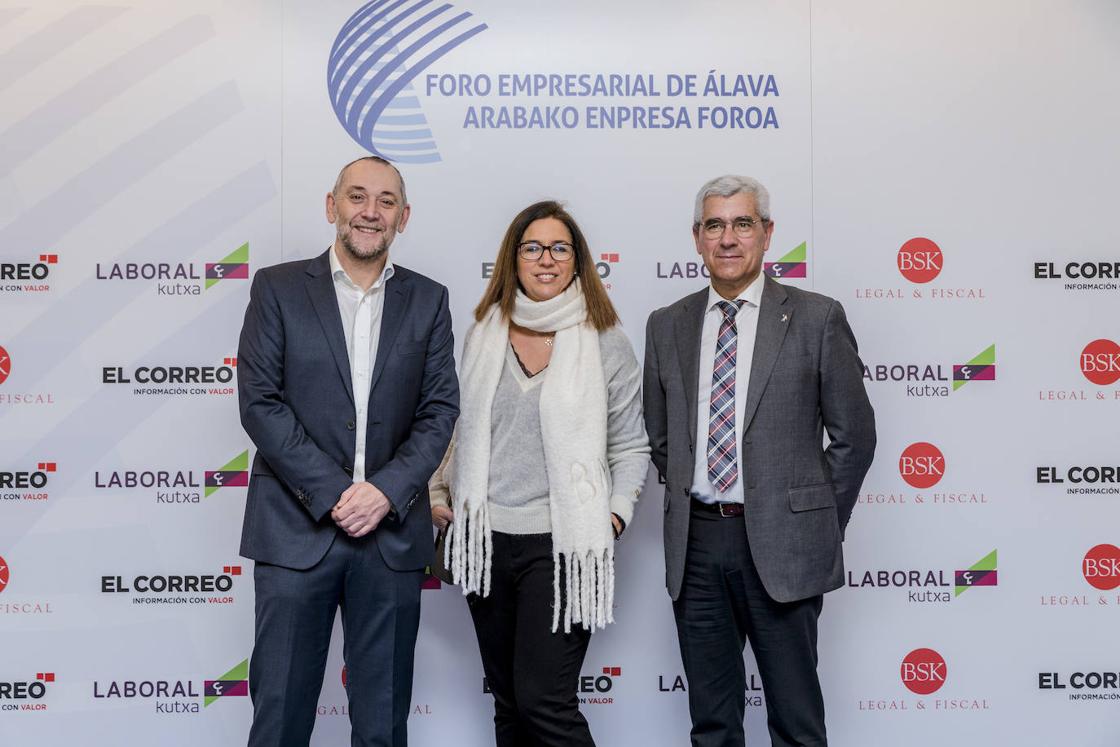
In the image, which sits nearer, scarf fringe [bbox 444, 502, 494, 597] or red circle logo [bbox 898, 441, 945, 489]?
scarf fringe [bbox 444, 502, 494, 597]

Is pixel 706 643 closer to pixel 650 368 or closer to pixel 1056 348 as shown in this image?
pixel 650 368

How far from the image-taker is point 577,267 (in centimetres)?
255

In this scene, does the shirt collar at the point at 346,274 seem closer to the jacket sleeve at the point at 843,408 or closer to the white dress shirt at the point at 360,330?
the white dress shirt at the point at 360,330

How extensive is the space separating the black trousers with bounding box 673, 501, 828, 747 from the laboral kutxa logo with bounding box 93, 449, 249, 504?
174 centimetres

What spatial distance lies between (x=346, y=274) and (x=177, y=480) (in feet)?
4.47

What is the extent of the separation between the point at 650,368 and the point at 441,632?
4.52 ft

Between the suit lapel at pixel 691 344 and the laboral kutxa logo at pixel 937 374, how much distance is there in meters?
1.03

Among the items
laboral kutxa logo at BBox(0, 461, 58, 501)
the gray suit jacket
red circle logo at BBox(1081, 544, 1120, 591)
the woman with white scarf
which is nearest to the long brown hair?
the woman with white scarf

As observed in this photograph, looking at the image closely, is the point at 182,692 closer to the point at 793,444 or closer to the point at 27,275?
the point at 27,275

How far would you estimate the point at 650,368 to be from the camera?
2605 mm

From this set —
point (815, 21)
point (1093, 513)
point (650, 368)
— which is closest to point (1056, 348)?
point (1093, 513)

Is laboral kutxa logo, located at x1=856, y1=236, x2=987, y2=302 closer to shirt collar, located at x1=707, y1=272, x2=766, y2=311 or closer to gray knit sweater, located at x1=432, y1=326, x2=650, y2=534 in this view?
shirt collar, located at x1=707, y1=272, x2=766, y2=311

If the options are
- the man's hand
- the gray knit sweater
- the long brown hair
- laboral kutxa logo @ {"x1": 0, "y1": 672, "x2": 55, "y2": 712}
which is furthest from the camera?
laboral kutxa logo @ {"x1": 0, "y1": 672, "x2": 55, "y2": 712}

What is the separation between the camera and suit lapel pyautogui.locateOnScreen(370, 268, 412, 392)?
2.29 m
